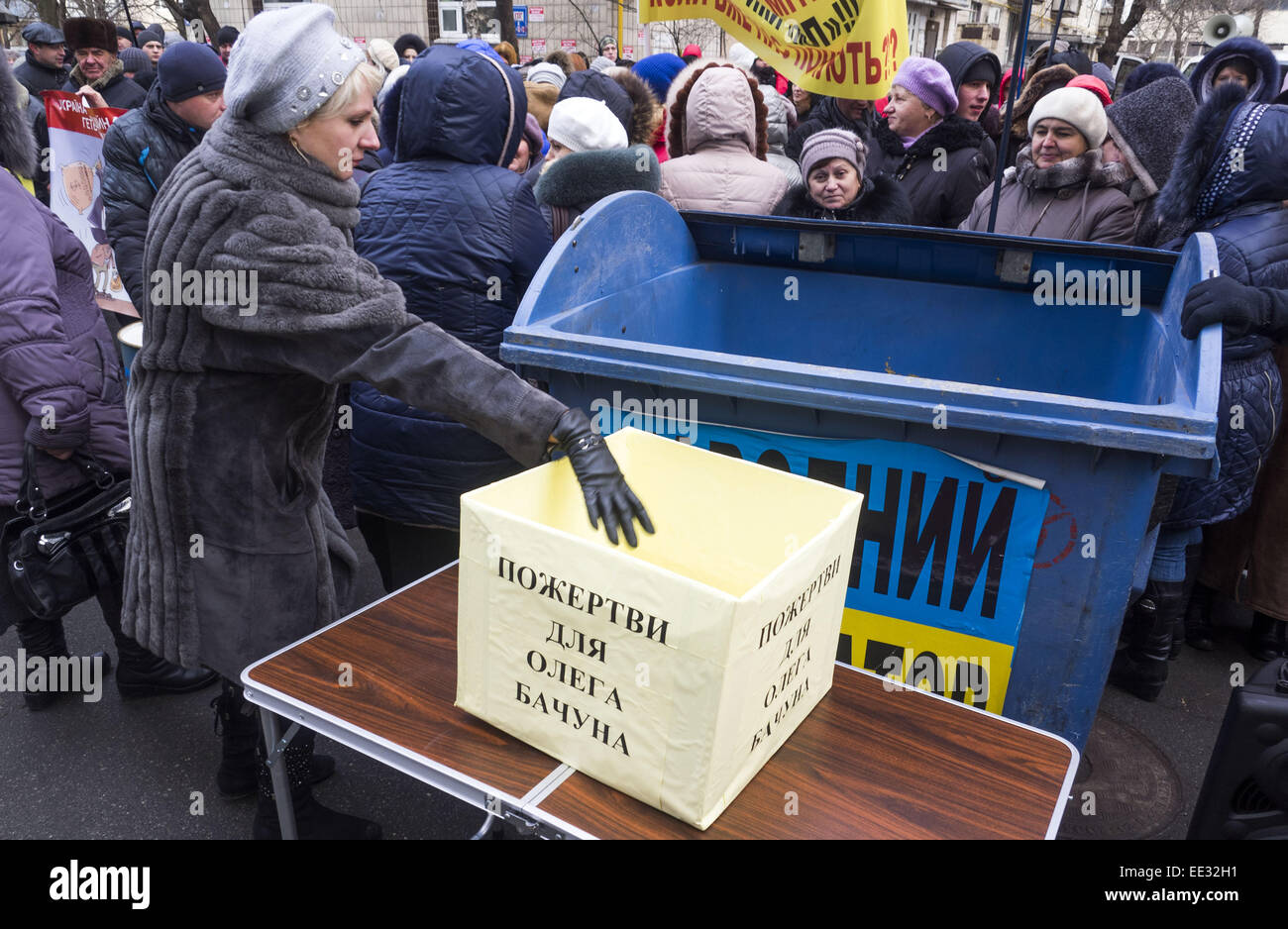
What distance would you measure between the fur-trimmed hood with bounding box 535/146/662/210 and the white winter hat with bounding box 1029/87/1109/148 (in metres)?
1.68

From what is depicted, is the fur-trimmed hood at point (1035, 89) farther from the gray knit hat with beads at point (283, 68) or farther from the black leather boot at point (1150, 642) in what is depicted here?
the gray knit hat with beads at point (283, 68)

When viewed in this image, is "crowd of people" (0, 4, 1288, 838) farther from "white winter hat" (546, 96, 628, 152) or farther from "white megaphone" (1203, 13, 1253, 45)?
"white megaphone" (1203, 13, 1253, 45)

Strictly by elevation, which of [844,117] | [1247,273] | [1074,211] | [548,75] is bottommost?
[1247,273]

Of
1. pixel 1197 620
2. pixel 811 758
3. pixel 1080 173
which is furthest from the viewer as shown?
pixel 1197 620

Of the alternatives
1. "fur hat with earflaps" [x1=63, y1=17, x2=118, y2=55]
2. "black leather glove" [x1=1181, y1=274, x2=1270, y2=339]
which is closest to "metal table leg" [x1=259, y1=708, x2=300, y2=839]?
"black leather glove" [x1=1181, y1=274, x2=1270, y2=339]

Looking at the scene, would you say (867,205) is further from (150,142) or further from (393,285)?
(150,142)

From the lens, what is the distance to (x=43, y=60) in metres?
7.36

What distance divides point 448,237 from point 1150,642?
9.09 feet

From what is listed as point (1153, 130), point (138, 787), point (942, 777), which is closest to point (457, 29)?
point (1153, 130)

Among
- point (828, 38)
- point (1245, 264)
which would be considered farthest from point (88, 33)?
point (1245, 264)

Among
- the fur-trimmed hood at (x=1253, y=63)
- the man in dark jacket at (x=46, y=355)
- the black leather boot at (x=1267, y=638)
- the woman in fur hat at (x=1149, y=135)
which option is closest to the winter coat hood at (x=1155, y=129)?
the woman in fur hat at (x=1149, y=135)

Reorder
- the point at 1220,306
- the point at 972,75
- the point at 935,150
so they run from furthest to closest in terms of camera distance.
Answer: the point at 972,75, the point at 935,150, the point at 1220,306

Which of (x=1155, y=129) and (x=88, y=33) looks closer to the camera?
(x=1155, y=129)
